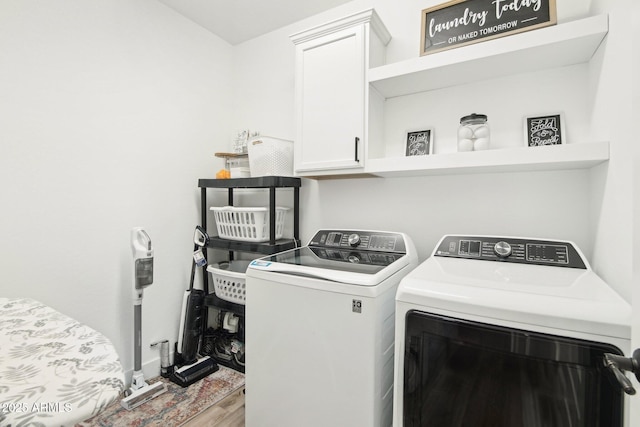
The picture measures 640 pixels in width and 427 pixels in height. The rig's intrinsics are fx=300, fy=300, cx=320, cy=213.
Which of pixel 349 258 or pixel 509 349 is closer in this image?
pixel 509 349

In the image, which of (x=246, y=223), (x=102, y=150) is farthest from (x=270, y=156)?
(x=102, y=150)

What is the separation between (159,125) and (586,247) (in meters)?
2.67

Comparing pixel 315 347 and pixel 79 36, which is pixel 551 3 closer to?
pixel 315 347

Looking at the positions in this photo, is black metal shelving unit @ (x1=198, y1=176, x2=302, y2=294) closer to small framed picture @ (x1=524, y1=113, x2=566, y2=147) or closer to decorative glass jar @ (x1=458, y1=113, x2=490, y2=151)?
decorative glass jar @ (x1=458, y1=113, x2=490, y2=151)

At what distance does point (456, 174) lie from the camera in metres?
1.72

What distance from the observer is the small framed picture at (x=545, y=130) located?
1.45 meters

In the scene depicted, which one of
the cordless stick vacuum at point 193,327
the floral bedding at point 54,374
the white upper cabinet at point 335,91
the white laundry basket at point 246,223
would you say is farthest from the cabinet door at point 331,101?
the floral bedding at point 54,374

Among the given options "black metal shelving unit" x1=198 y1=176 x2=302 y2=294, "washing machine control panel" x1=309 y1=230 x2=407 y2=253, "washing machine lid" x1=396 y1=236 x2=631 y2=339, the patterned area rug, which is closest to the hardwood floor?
the patterned area rug

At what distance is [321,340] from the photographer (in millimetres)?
1287

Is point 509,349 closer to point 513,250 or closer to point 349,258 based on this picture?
point 513,250

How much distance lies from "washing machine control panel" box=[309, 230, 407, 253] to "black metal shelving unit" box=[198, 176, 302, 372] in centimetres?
29

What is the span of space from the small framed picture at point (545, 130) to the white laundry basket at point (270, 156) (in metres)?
1.42

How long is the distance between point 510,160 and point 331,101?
1.02 meters

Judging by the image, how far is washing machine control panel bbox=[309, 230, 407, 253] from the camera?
1721 millimetres
